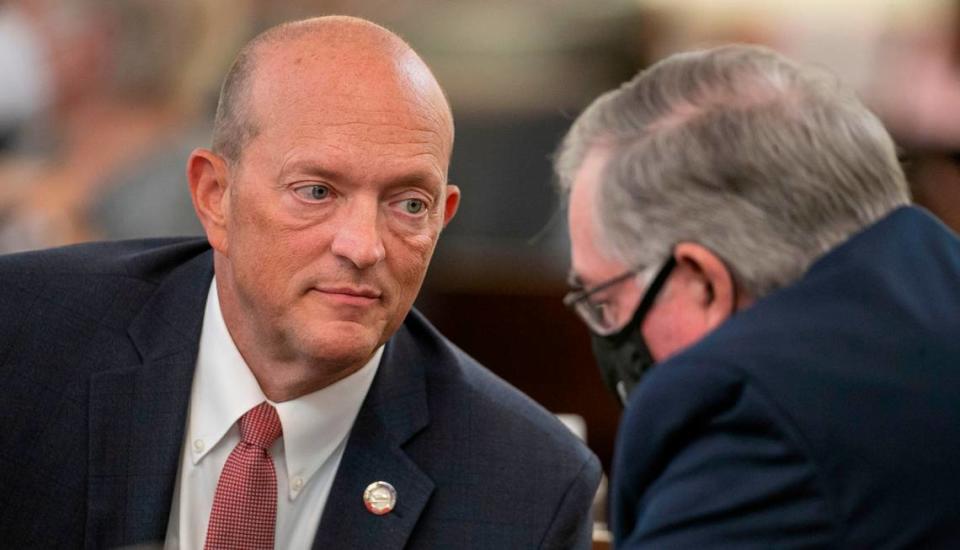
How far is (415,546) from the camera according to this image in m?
2.60

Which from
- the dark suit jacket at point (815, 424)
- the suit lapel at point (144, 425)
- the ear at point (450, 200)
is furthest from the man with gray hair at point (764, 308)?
the suit lapel at point (144, 425)

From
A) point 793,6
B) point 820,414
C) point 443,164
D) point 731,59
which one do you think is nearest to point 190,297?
point 443,164

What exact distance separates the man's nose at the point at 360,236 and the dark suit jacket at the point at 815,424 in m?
0.55

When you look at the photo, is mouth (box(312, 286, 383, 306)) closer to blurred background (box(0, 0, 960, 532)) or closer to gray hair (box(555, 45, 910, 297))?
gray hair (box(555, 45, 910, 297))

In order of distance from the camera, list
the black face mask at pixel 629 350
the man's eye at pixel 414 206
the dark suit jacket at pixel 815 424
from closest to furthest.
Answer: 1. the dark suit jacket at pixel 815 424
2. the black face mask at pixel 629 350
3. the man's eye at pixel 414 206

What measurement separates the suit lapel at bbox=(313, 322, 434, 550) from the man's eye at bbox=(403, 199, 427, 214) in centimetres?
34

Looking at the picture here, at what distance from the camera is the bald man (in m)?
2.45

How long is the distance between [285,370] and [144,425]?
25 centimetres

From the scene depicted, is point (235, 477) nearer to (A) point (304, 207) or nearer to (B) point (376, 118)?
(A) point (304, 207)

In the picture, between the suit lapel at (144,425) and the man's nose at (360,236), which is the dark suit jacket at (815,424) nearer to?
the man's nose at (360,236)

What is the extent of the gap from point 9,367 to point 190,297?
0.33m

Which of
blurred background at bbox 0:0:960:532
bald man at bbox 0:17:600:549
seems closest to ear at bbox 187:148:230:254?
bald man at bbox 0:17:600:549

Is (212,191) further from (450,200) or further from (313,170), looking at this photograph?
(450,200)

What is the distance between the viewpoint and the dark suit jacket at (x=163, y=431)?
→ 2479 millimetres
